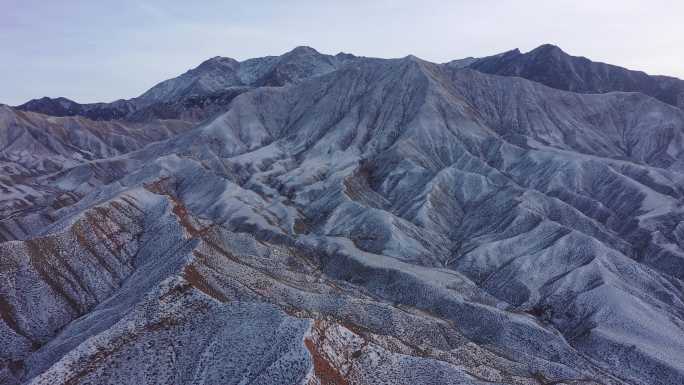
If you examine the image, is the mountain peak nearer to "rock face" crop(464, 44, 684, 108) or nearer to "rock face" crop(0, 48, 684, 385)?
"rock face" crop(464, 44, 684, 108)

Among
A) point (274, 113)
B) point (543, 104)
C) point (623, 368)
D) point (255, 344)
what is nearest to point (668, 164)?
point (543, 104)

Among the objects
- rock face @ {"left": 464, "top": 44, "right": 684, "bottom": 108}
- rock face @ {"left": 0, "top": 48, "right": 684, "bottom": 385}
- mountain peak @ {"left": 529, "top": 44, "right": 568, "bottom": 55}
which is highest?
mountain peak @ {"left": 529, "top": 44, "right": 568, "bottom": 55}

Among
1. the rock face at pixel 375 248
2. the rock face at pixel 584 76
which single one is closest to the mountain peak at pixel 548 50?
the rock face at pixel 584 76

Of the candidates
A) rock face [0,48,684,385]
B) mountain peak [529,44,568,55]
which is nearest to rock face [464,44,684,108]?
mountain peak [529,44,568,55]

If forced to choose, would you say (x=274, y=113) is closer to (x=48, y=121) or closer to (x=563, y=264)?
(x=48, y=121)

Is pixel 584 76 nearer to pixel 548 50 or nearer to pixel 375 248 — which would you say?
pixel 548 50

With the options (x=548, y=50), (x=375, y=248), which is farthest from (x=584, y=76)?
(x=375, y=248)

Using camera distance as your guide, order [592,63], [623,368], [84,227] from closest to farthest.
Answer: [623,368] → [84,227] → [592,63]

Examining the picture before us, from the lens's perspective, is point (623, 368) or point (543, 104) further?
point (543, 104)
